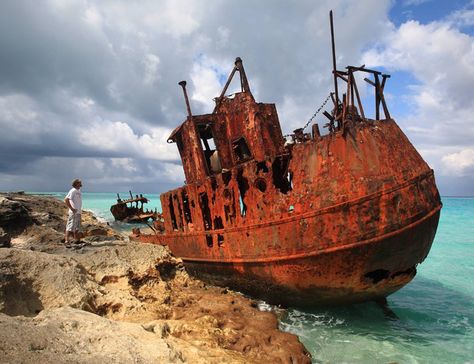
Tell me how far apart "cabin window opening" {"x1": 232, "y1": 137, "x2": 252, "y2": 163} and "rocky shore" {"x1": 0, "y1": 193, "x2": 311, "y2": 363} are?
9.09 feet

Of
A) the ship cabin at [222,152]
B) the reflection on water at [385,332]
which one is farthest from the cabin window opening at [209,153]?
the reflection on water at [385,332]

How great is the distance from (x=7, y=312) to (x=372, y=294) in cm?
491

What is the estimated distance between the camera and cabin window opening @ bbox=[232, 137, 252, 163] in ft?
25.0

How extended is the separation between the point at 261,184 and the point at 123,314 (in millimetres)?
2920

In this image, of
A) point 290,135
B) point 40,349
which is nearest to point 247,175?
point 290,135

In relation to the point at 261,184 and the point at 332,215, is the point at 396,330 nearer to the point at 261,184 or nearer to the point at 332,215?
the point at 332,215

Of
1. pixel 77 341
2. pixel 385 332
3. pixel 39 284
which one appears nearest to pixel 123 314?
pixel 39 284

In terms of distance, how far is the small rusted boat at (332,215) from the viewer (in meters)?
4.72

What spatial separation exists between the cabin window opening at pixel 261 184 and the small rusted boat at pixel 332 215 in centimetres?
2

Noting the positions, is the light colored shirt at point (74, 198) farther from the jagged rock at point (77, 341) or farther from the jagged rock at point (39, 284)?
the jagged rock at point (77, 341)

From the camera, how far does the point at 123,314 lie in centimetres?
464

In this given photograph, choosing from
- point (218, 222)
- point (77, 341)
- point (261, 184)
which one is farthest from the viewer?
point (218, 222)

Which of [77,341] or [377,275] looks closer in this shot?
[77,341]

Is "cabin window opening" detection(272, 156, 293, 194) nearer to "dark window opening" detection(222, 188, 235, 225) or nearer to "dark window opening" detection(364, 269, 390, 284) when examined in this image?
"dark window opening" detection(222, 188, 235, 225)
